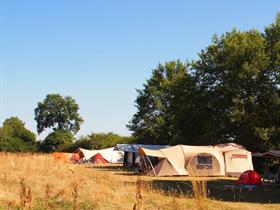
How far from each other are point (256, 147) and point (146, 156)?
980 centimetres

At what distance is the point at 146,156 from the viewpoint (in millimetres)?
29375

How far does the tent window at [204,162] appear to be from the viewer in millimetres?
29125

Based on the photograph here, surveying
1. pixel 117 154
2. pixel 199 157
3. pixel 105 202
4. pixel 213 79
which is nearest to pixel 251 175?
pixel 199 157

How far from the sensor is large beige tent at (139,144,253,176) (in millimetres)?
28766

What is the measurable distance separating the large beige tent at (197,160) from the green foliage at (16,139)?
140ft

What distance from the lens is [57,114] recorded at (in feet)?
314

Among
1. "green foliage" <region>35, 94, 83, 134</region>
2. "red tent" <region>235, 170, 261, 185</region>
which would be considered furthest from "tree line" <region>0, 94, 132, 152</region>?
"red tent" <region>235, 170, 261, 185</region>

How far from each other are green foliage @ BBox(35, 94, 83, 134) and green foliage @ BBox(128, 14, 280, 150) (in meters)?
58.3

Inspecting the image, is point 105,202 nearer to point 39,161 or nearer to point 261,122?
point 39,161

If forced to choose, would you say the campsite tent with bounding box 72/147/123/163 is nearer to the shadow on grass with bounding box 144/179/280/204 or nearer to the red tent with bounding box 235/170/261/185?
the red tent with bounding box 235/170/261/185

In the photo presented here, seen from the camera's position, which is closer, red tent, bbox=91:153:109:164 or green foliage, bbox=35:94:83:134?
red tent, bbox=91:153:109:164

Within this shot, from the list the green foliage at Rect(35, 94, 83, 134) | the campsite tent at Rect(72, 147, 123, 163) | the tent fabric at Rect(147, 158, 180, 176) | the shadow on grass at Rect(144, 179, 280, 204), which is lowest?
the shadow on grass at Rect(144, 179, 280, 204)

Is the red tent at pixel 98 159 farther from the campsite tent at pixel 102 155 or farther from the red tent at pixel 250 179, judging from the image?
the red tent at pixel 250 179

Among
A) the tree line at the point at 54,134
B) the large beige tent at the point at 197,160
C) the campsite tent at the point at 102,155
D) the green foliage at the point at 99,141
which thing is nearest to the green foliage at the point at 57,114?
the tree line at the point at 54,134
